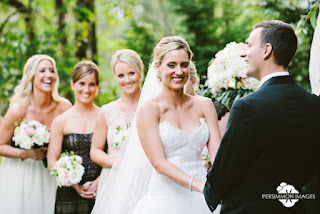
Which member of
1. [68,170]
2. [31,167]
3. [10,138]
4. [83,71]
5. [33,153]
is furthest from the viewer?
[31,167]

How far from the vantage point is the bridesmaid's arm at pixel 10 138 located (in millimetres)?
4832

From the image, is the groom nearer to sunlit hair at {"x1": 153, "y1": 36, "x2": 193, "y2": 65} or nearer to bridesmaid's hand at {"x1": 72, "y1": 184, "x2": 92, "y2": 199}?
sunlit hair at {"x1": 153, "y1": 36, "x2": 193, "y2": 65}

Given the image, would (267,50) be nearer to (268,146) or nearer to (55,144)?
(268,146)

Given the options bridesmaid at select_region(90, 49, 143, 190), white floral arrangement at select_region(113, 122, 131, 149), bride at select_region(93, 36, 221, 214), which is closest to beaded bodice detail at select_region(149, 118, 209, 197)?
bride at select_region(93, 36, 221, 214)

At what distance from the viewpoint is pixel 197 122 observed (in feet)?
10.5

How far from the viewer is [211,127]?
10.4 feet

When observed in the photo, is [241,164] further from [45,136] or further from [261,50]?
[45,136]

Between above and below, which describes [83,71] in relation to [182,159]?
above

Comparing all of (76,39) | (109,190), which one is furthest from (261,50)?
(76,39)

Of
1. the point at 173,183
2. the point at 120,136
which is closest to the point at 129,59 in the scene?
the point at 120,136

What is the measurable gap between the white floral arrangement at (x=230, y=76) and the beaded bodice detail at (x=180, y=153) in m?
1.06

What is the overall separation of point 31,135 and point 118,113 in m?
1.11

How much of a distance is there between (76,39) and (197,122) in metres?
7.00

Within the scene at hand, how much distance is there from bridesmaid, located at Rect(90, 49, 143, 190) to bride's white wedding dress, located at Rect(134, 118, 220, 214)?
1166mm
